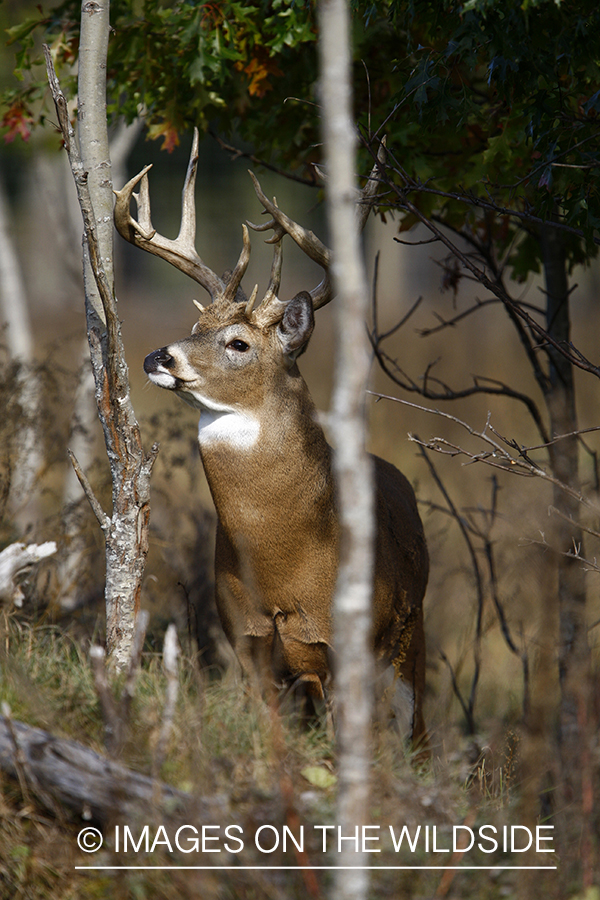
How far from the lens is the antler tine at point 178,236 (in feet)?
14.0

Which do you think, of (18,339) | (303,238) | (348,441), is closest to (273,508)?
(303,238)

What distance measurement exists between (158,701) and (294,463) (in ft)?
4.59

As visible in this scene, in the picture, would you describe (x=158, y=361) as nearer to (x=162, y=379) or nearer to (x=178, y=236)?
(x=162, y=379)

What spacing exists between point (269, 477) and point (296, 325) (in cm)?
75

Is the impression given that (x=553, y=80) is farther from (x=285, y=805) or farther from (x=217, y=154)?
(x=217, y=154)

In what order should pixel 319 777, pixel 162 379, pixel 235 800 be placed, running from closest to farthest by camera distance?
pixel 235 800 → pixel 319 777 → pixel 162 379

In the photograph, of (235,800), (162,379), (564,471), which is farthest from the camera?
(564,471)

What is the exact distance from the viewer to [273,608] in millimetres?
4102

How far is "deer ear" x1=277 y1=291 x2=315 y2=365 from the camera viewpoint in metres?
4.27

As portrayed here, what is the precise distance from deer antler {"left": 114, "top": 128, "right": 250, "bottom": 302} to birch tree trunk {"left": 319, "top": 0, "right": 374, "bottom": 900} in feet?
7.31

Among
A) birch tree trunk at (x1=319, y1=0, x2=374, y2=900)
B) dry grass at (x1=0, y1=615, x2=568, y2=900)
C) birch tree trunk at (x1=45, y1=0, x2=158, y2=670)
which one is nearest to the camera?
birch tree trunk at (x1=319, y1=0, x2=374, y2=900)

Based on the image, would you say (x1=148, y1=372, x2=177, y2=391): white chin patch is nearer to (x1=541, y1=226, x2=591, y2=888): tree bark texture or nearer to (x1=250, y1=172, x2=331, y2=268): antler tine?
(x1=250, y1=172, x2=331, y2=268): antler tine

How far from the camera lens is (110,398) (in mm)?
3717

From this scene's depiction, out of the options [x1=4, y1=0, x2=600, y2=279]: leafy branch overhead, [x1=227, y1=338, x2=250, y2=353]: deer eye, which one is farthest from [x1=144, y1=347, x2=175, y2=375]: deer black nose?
[x1=4, y1=0, x2=600, y2=279]: leafy branch overhead
